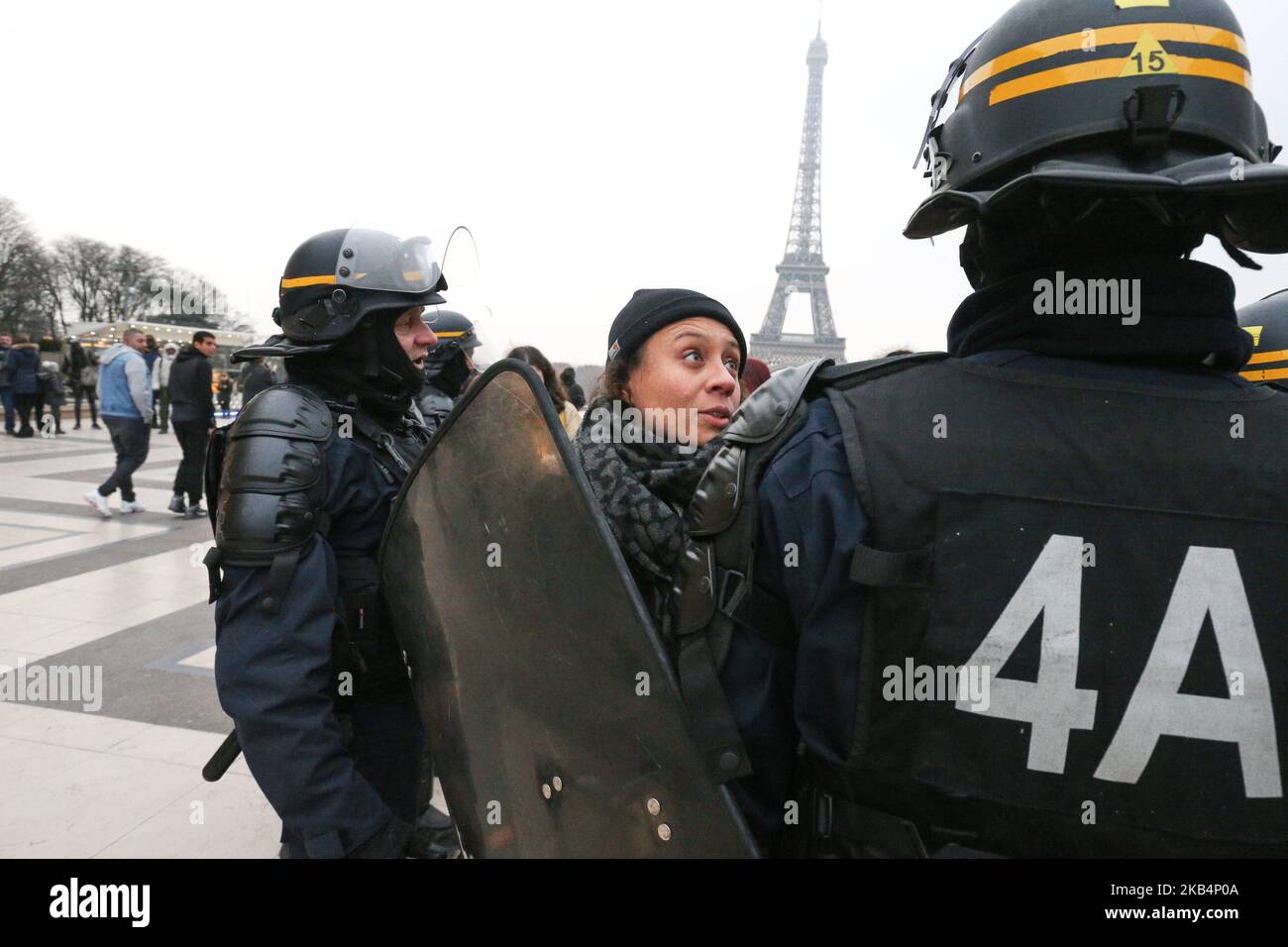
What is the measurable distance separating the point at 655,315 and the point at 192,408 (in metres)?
7.72

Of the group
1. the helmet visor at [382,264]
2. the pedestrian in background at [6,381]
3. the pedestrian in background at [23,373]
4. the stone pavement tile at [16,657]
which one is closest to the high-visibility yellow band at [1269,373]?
the helmet visor at [382,264]

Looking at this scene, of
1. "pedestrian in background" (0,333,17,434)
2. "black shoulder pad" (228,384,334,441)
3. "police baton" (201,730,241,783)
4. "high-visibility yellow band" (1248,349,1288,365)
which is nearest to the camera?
"black shoulder pad" (228,384,334,441)

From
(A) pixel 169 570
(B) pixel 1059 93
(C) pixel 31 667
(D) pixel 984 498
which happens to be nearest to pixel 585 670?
(D) pixel 984 498

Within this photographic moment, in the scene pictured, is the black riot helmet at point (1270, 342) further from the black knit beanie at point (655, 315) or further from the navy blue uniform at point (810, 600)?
the navy blue uniform at point (810, 600)

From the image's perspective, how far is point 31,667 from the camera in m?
4.03

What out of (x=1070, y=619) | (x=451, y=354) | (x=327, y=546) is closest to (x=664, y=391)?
(x=327, y=546)

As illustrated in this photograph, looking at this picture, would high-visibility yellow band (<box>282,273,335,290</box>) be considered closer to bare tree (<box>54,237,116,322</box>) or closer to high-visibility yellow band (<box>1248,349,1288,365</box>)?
high-visibility yellow band (<box>1248,349,1288,365</box>)

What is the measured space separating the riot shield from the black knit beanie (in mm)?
707

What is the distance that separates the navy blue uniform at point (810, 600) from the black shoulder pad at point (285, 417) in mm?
1133

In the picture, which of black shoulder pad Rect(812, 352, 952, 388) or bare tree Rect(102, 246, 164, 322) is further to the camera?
bare tree Rect(102, 246, 164, 322)

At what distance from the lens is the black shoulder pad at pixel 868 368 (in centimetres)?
113

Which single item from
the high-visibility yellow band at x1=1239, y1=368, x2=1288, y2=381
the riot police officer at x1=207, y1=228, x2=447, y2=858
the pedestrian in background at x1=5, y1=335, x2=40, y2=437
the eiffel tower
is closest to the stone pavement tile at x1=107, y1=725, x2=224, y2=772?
the riot police officer at x1=207, y1=228, x2=447, y2=858

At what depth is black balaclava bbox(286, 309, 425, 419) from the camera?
201 centimetres
